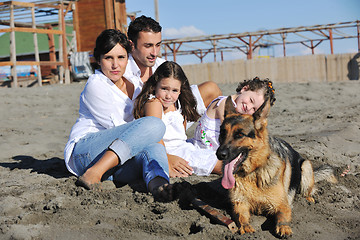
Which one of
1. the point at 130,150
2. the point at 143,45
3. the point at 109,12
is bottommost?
the point at 130,150

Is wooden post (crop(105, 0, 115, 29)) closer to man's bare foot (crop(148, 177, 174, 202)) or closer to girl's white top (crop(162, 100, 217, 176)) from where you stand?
girl's white top (crop(162, 100, 217, 176))

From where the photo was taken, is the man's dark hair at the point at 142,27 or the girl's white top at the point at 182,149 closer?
the girl's white top at the point at 182,149

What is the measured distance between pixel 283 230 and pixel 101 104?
243 cm

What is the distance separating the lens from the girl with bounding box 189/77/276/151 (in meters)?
4.50

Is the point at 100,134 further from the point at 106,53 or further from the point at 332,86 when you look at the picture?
the point at 332,86

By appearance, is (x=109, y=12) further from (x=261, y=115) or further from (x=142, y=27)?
(x=261, y=115)

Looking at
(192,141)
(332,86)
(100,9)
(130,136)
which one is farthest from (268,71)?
(130,136)

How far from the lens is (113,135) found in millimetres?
4074

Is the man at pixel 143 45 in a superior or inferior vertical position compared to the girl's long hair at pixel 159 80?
superior

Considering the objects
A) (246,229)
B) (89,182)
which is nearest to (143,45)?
(89,182)

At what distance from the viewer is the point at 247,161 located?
3305 mm

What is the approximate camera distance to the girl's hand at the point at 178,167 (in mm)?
4410

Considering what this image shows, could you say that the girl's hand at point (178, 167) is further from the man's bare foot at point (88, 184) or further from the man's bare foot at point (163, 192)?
the man's bare foot at point (88, 184)

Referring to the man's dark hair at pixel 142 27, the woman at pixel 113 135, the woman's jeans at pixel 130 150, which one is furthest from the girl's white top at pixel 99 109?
the man's dark hair at pixel 142 27
